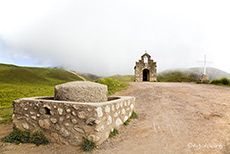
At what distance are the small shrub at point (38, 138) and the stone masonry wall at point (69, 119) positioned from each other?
90 mm

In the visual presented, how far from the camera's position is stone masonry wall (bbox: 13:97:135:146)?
324cm

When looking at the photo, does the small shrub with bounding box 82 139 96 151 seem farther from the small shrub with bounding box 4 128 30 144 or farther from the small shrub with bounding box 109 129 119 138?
the small shrub with bounding box 4 128 30 144

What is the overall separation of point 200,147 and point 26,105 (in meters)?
5.04

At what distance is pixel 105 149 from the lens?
310 cm

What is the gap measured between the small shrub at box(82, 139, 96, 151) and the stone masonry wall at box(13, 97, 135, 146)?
86mm

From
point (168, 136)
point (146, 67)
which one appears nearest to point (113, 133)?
point (168, 136)

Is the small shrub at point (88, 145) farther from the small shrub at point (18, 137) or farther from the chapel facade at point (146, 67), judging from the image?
the chapel facade at point (146, 67)

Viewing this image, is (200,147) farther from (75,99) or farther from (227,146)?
(75,99)

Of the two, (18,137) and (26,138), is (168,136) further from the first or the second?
(18,137)

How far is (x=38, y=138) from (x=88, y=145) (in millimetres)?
1644

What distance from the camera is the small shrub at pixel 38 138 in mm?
3574

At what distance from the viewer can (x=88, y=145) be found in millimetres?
3109

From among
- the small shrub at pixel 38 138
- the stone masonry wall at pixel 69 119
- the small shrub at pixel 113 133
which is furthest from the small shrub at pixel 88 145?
the small shrub at pixel 38 138

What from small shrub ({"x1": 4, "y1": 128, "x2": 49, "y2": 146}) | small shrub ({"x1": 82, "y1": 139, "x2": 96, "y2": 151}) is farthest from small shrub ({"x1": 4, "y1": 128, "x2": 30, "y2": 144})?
small shrub ({"x1": 82, "y1": 139, "x2": 96, "y2": 151})
